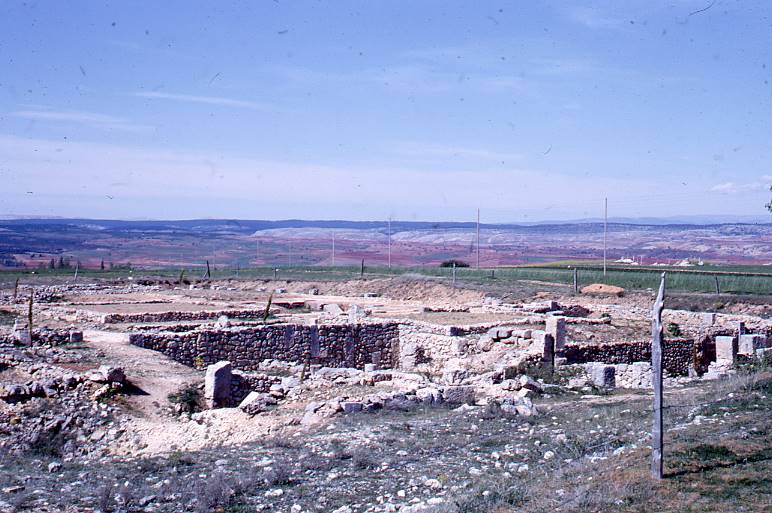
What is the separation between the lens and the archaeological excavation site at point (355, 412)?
26.2ft

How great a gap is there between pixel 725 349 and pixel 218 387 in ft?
40.1

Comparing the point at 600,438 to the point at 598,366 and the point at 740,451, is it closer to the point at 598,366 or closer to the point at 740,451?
the point at 740,451

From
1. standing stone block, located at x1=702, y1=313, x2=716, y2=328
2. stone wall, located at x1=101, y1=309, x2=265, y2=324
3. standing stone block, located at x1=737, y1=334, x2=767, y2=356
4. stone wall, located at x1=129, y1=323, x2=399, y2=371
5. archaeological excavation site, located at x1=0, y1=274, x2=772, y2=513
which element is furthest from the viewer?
standing stone block, located at x1=702, y1=313, x2=716, y2=328

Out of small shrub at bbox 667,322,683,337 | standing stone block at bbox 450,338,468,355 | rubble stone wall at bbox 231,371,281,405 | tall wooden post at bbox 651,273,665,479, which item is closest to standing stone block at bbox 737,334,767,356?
small shrub at bbox 667,322,683,337

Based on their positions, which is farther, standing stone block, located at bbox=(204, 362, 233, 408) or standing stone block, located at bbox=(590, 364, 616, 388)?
standing stone block, located at bbox=(590, 364, 616, 388)

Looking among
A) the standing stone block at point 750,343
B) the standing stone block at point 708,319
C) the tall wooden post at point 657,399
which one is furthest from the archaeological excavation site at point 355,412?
the standing stone block at point 708,319

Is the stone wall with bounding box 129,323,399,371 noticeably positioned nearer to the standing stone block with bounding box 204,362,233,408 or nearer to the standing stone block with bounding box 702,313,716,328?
the standing stone block with bounding box 204,362,233,408

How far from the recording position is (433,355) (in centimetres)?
1975

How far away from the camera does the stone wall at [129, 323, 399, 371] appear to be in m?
18.3

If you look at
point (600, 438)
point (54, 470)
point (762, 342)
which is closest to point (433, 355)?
point (762, 342)

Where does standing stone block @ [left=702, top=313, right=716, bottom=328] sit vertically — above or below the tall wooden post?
Answer: below

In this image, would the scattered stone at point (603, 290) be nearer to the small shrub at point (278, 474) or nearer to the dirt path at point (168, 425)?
the dirt path at point (168, 425)

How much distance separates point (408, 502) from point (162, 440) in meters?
5.26

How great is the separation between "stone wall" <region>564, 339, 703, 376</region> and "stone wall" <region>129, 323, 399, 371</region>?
5.58 meters
